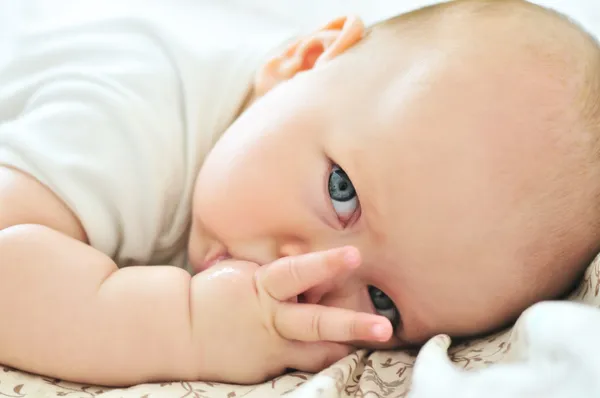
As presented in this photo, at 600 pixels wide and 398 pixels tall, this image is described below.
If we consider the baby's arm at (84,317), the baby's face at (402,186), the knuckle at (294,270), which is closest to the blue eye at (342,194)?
the baby's face at (402,186)

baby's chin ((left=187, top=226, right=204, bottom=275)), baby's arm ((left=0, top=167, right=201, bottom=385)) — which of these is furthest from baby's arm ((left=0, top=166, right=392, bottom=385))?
baby's chin ((left=187, top=226, right=204, bottom=275))

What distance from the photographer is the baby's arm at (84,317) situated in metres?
0.84

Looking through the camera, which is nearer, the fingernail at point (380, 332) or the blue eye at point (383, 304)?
the fingernail at point (380, 332)

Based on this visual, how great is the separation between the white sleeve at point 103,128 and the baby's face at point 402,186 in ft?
0.43

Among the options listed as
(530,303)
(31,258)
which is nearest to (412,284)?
(530,303)

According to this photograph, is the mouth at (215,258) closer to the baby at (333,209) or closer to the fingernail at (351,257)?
the baby at (333,209)

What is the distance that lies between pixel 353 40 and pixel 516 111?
0.31 meters

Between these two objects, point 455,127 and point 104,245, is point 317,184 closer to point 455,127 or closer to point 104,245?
point 455,127

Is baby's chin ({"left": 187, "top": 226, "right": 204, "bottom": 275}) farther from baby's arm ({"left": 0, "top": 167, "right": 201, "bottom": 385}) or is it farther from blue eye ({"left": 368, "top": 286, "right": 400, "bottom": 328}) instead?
blue eye ({"left": 368, "top": 286, "right": 400, "bottom": 328})

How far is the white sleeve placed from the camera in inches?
39.8

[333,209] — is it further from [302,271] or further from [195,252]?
[195,252]

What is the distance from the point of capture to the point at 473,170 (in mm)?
826

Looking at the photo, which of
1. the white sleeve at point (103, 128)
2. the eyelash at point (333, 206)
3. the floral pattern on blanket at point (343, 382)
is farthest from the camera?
the white sleeve at point (103, 128)

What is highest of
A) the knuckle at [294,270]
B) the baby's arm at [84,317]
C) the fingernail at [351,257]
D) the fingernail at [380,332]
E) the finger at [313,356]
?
the fingernail at [351,257]
